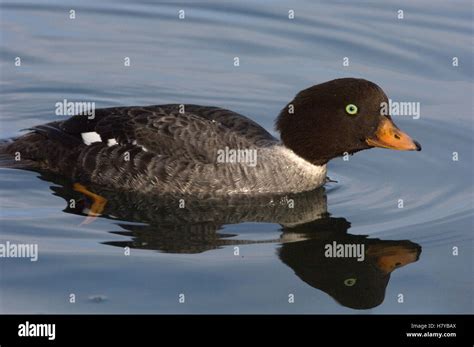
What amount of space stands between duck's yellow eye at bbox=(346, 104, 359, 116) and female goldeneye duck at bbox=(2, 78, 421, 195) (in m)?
0.01

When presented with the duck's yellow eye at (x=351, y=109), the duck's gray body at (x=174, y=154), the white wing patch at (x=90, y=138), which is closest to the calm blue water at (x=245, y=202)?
the duck's gray body at (x=174, y=154)

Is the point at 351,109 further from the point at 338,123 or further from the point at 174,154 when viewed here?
the point at 174,154

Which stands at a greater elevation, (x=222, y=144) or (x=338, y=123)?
(x=338, y=123)

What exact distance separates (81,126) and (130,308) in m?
3.69

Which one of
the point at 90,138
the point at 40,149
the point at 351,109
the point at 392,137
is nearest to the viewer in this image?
the point at 392,137

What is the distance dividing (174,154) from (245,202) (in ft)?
3.27

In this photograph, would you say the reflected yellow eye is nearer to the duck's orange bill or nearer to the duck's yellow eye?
the duck's orange bill

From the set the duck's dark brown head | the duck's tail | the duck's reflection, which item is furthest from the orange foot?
the duck's dark brown head

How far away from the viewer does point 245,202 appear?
12641 mm

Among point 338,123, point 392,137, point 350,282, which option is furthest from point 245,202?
point 350,282

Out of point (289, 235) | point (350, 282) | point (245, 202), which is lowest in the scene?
point (350, 282)

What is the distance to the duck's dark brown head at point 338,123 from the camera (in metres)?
12.3

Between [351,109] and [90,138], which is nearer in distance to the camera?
[351,109]
